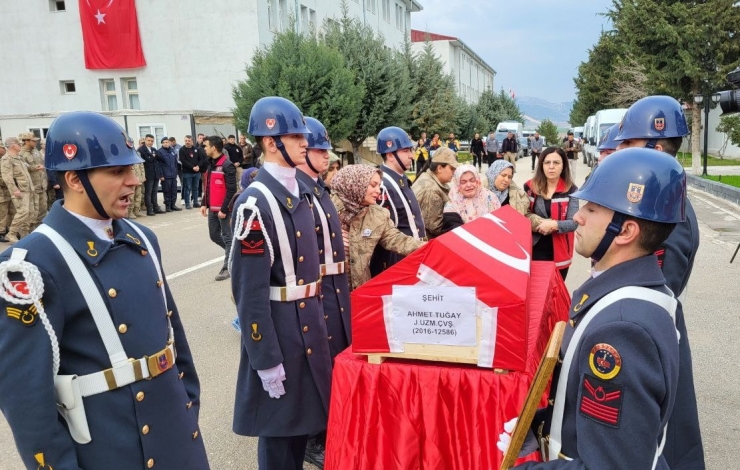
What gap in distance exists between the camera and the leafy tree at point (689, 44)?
2280 cm

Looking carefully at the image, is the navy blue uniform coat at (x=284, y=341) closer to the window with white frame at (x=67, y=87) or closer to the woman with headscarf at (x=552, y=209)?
the woman with headscarf at (x=552, y=209)

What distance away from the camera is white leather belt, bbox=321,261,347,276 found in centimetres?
345

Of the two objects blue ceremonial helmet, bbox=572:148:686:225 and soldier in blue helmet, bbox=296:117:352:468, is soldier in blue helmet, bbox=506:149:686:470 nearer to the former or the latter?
blue ceremonial helmet, bbox=572:148:686:225

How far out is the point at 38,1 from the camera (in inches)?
1088

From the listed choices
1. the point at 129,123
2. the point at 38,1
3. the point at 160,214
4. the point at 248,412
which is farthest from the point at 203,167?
the point at 38,1

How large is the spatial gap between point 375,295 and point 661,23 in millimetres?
26425

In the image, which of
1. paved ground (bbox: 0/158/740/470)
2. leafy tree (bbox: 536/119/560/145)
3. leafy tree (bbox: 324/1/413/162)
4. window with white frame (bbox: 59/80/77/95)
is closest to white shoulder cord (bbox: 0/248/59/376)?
paved ground (bbox: 0/158/740/470)

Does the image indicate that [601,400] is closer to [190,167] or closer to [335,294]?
[335,294]

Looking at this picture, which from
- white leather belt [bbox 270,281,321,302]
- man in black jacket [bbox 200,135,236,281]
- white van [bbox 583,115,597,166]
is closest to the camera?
white leather belt [bbox 270,281,321,302]

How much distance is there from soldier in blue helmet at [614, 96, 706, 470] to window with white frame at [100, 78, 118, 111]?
2920 cm

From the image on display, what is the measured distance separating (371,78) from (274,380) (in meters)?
20.3

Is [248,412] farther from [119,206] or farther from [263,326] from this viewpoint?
[119,206]

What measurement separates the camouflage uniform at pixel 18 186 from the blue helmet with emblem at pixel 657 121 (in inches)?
472

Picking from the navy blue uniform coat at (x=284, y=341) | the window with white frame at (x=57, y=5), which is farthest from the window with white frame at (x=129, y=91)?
the navy blue uniform coat at (x=284, y=341)
